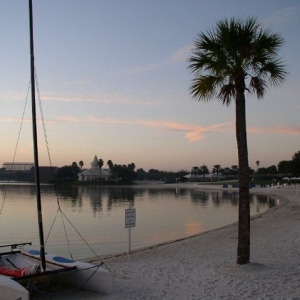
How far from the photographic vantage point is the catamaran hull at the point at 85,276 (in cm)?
802

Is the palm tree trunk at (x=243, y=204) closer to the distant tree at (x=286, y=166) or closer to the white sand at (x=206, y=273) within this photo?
the white sand at (x=206, y=273)

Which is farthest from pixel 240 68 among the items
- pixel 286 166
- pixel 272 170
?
pixel 272 170

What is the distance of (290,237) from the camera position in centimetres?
1515

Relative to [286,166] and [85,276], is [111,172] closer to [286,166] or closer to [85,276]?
[286,166]

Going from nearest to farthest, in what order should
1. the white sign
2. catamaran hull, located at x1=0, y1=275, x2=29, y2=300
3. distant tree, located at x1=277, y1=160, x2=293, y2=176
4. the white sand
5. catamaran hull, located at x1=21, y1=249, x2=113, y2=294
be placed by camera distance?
catamaran hull, located at x1=0, y1=275, x2=29, y2=300 → the white sand → catamaran hull, located at x1=21, y1=249, x2=113, y2=294 → the white sign → distant tree, located at x1=277, y1=160, x2=293, y2=176

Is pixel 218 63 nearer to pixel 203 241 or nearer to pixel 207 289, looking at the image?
pixel 207 289

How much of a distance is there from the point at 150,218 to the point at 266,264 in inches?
753

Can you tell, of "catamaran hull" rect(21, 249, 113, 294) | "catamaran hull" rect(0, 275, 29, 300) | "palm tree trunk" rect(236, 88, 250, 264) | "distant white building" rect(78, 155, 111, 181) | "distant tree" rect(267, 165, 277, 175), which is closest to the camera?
"catamaran hull" rect(0, 275, 29, 300)

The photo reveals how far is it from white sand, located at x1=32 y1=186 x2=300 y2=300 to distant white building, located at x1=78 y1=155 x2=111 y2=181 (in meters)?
159

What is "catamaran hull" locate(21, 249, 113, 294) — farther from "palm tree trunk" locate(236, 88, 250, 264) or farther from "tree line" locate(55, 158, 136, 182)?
"tree line" locate(55, 158, 136, 182)

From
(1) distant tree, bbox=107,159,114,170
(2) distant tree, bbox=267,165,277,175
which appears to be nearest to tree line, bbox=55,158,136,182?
(1) distant tree, bbox=107,159,114,170

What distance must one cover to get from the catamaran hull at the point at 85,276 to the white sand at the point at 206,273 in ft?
0.53

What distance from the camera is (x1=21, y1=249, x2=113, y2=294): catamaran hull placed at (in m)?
8.02

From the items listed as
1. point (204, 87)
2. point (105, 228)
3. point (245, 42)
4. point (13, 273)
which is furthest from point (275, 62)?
point (105, 228)
